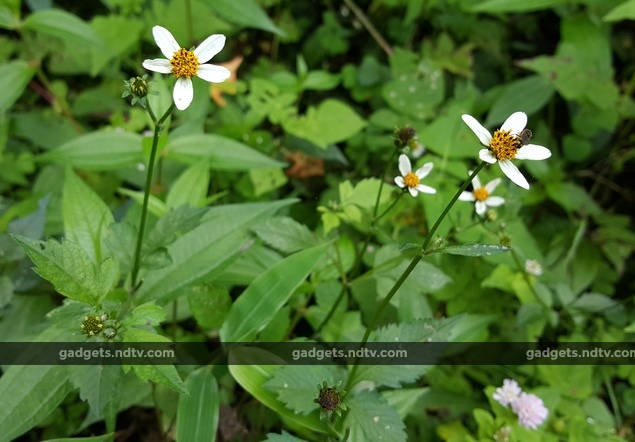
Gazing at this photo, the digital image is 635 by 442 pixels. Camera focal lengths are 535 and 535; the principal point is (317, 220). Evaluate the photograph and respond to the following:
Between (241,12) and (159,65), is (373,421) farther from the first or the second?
(241,12)

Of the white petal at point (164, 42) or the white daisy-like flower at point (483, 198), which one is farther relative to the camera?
the white daisy-like flower at point (483, 198)

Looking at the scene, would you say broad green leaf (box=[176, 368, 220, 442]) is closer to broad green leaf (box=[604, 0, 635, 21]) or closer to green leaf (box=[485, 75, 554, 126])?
green leaf (box=[485, 75, 554, 126])

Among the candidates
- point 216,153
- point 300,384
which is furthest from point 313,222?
point 300,384

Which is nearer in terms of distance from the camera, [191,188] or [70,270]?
[70,270]

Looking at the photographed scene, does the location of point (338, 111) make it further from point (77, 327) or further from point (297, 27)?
point (77, 327)

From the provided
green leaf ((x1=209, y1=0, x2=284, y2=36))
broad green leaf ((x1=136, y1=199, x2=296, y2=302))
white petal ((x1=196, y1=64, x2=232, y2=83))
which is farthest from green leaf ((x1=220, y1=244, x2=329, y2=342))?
green leaf ((x1=209, y1=0, x2=284, y2=36))

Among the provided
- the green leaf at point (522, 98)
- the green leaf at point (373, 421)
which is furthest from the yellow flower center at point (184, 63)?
the green leaf at point (522, 98)

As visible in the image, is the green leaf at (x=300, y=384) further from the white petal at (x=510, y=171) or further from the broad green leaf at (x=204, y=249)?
the white petal at (x=510, y=171)
